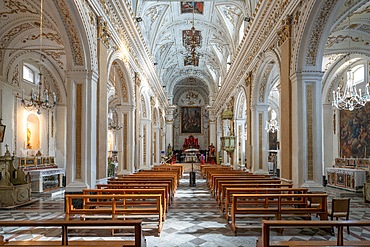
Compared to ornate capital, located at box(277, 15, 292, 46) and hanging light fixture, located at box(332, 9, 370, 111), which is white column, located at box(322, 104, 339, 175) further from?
ornate capital, located at box(277, 15, 292, 46)

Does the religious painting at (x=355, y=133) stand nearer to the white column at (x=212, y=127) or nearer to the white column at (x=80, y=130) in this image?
the white column at (x=80, y=130)

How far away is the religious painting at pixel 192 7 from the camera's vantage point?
19.0 m

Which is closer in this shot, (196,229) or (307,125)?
(196,229)

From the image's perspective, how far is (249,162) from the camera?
16125 mm

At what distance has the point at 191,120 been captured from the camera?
4069 centimetres

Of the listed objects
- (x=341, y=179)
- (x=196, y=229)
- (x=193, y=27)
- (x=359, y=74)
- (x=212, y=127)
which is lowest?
(x=196, y=229)

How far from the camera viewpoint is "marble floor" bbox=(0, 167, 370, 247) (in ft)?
19.9

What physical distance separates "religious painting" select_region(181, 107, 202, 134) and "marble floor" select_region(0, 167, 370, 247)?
30.1 metres

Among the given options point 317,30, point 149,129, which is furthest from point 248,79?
point 317,30

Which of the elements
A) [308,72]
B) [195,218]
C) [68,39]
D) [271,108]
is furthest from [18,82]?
[271,108]

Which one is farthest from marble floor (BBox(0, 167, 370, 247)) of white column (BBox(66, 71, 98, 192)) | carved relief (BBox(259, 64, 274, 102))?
carved relief (BBox(259, 64, 274, 102))

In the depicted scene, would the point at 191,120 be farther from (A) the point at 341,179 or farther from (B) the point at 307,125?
(B) the point at 307,125

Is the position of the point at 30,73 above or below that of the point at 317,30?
above

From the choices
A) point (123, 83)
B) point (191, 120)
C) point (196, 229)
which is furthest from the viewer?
point (191, 120)
